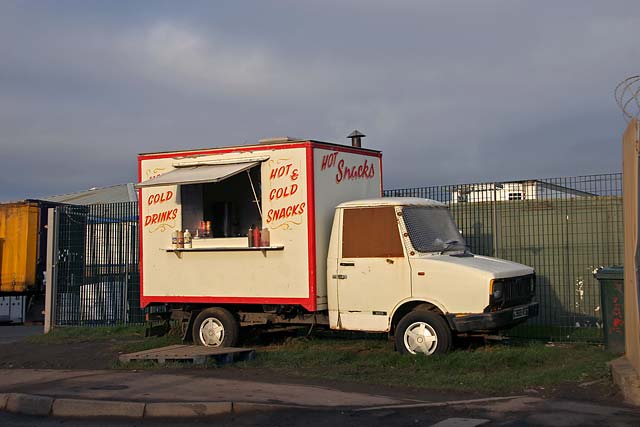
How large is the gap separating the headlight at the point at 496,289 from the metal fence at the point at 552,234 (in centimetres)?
269

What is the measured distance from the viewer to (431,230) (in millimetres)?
11250

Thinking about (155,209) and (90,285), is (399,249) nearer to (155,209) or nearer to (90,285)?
(155,209)

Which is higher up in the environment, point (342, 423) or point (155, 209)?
point (155, 209)

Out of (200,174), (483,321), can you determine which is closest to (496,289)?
(483,321)

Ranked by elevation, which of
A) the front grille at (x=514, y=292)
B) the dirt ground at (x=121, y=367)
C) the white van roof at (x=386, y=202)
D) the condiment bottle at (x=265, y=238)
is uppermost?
the white van roof at (x=386, y=202)

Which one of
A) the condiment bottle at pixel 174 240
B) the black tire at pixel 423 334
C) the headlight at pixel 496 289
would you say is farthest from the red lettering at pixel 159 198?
the headlight at pixel 496 289

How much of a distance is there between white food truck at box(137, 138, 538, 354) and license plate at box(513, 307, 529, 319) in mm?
15

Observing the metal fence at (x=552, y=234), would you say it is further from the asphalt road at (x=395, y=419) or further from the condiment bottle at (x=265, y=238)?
the asphalt road at (x=395, y=419)

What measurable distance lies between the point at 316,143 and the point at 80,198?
22.0 metres

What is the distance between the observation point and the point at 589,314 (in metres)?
12.9

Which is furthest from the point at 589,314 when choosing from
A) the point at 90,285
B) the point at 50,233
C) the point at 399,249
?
the point at 50,233

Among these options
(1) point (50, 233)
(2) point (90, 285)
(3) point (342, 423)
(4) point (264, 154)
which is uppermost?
(4) point (264, 154)

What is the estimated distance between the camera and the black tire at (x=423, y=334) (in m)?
10.4

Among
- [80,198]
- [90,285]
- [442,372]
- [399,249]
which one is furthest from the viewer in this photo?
[80,198]
